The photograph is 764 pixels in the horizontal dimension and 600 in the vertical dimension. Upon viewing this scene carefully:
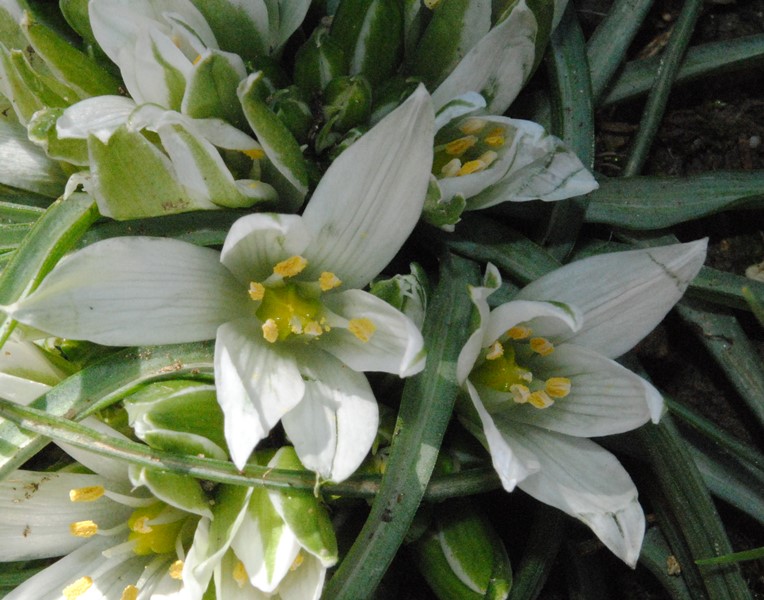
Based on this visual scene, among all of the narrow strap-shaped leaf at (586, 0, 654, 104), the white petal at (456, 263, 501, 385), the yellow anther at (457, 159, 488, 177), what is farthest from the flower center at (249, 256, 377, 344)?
the narrow strap-shaped leaf at (586, 0, 654, 104)

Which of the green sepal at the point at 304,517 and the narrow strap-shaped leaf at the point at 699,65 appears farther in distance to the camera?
the narrow strap-shaped leaf at the point at 699,65

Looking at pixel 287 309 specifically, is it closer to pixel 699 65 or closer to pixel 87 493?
pixel 87 493

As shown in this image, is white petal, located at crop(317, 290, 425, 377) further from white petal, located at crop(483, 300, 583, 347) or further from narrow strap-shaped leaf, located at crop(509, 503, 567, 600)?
narrow strap-shaped leaf, located at crop(509, 503, 567, 600)

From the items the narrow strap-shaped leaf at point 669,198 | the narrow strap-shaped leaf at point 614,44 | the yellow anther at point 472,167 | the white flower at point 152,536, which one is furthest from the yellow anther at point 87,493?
the narrow strap-shaped leaf at point 614,44

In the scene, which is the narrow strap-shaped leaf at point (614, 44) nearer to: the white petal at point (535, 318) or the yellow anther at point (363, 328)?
the white petal at point (535, 318)

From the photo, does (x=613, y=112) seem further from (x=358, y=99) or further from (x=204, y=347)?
(x=204, y=347)

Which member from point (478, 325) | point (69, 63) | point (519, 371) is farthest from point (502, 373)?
point (69, 63)
